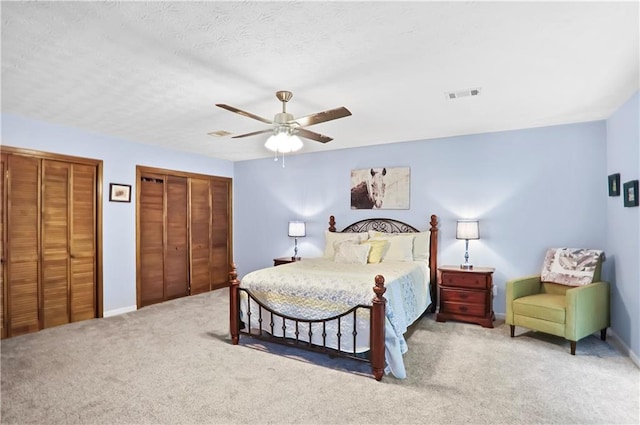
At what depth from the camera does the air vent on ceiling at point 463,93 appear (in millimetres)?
3113

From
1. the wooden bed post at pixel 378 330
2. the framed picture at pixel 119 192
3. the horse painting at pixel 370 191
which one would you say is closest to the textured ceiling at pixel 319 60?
the framed picture at pixel 119 192

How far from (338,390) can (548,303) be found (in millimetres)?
2393

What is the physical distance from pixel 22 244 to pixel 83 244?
2.14 ft

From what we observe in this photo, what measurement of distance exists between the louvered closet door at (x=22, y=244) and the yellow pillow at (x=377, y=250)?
4.11 metres

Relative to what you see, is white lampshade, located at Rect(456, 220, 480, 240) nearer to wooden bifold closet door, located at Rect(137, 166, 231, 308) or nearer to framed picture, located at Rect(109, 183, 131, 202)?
wooden bifold closet door, located at Rect(137, 166, 231, 308)

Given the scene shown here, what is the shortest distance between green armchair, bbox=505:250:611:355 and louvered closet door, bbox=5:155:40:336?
218 inches

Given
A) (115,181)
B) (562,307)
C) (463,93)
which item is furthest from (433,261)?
(115,181)

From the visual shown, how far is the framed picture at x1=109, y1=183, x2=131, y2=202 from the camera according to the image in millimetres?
4855

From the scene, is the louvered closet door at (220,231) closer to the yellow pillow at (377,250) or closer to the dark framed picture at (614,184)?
the yellow pillow at (377,250)

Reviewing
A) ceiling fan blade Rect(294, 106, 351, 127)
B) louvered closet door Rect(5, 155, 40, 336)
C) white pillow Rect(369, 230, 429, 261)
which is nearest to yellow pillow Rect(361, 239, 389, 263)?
white pillow Rect(369, 230, 429, 261)

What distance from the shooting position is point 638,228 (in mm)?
3125

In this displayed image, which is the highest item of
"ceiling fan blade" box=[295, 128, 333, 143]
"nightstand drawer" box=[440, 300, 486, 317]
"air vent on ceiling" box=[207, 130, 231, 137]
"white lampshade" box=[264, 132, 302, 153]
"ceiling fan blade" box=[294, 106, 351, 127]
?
"air vent on ceiling" box=[207, 130, 231, 137]

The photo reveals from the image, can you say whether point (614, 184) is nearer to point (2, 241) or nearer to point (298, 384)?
point (298, 384)

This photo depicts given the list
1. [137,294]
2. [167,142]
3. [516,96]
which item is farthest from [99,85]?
[516,96]
